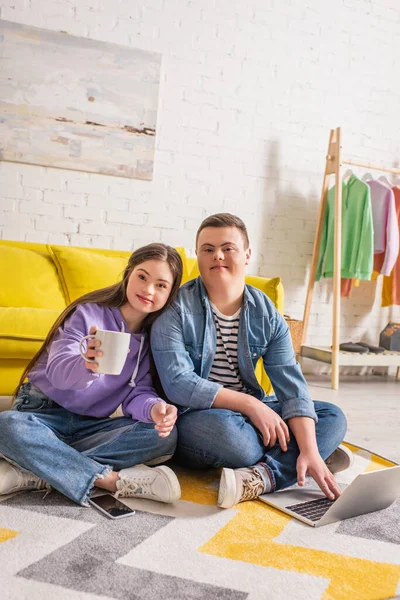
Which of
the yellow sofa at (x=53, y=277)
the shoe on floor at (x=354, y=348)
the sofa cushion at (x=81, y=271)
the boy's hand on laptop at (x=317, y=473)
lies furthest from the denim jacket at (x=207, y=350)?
the shoe on floor at (x=354, y=348)

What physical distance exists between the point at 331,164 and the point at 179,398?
8.74 ft

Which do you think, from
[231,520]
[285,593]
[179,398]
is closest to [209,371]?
[179,398]

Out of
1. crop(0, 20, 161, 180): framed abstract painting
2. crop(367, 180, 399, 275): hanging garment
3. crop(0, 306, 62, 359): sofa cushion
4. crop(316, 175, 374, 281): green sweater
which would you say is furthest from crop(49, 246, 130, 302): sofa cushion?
crop(367, 180, 399, 275): hanging garment

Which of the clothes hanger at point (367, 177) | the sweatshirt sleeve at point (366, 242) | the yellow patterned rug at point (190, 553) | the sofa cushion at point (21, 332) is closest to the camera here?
the yellow patterned rug at point (190, 553)

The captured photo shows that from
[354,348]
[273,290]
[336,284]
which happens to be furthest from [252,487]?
[354,348]

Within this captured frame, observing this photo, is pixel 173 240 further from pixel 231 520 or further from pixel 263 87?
pixel 231 520

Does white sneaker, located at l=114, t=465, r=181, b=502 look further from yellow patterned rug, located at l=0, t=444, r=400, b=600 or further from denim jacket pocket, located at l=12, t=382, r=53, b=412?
denim jacket pocket, located at l=12, t=382, r=53, b=412

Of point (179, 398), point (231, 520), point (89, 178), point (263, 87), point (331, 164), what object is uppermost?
point (263, 87)

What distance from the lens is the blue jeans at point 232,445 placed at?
154 centimetres

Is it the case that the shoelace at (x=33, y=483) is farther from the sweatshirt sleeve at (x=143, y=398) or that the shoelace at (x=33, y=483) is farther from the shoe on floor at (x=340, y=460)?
the shoe on floor at (x=340, y=460)

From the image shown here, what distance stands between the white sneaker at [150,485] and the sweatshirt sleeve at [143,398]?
0.14 m

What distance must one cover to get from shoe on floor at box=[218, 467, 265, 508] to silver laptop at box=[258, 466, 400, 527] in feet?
0.14

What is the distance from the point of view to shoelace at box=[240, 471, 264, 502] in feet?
4.86

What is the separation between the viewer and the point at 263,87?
3902 millimetres
